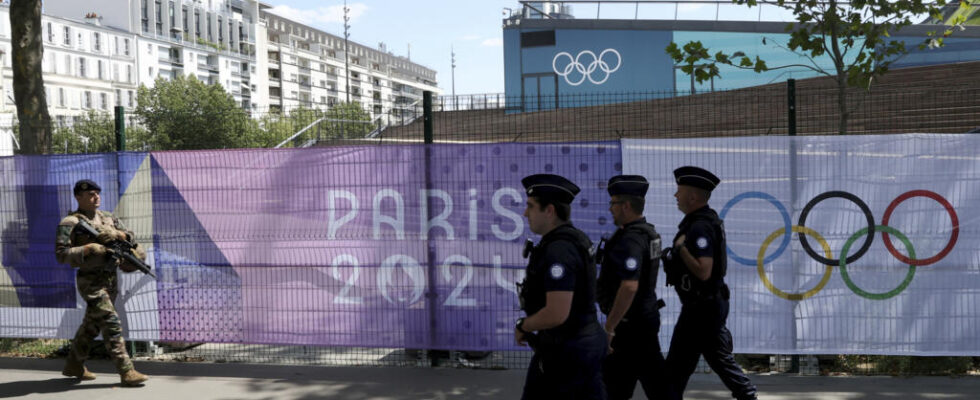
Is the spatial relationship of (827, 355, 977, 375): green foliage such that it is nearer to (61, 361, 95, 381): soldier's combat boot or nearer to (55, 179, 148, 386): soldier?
(55, 179, 148, 386): soldier

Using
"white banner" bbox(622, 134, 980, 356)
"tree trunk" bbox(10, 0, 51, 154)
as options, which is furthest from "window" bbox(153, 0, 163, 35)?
"white banner" bbox(622, 134, 980, 356)

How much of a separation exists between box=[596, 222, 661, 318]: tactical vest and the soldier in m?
4.38

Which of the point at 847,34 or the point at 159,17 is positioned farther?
the point at 159,17

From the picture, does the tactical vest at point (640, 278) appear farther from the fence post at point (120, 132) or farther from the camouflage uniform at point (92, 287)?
the fence post at point (120, 132)

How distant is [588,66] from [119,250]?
2748 centimetres

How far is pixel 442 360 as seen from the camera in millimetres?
7816

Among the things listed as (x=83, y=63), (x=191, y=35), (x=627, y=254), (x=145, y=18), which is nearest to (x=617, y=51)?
(x=627, y=254)

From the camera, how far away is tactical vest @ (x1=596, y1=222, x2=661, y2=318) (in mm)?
4969

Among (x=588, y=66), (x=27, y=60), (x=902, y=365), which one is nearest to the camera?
(x=902, y=365)

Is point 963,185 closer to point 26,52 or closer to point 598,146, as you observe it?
point 598,146

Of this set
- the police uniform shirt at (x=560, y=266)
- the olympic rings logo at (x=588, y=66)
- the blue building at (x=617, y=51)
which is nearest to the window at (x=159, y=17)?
the blue building at (x=617, y=51)

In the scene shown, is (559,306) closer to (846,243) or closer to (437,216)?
(437,216)

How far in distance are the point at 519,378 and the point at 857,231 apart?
3097 mm

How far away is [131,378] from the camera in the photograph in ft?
23.4
